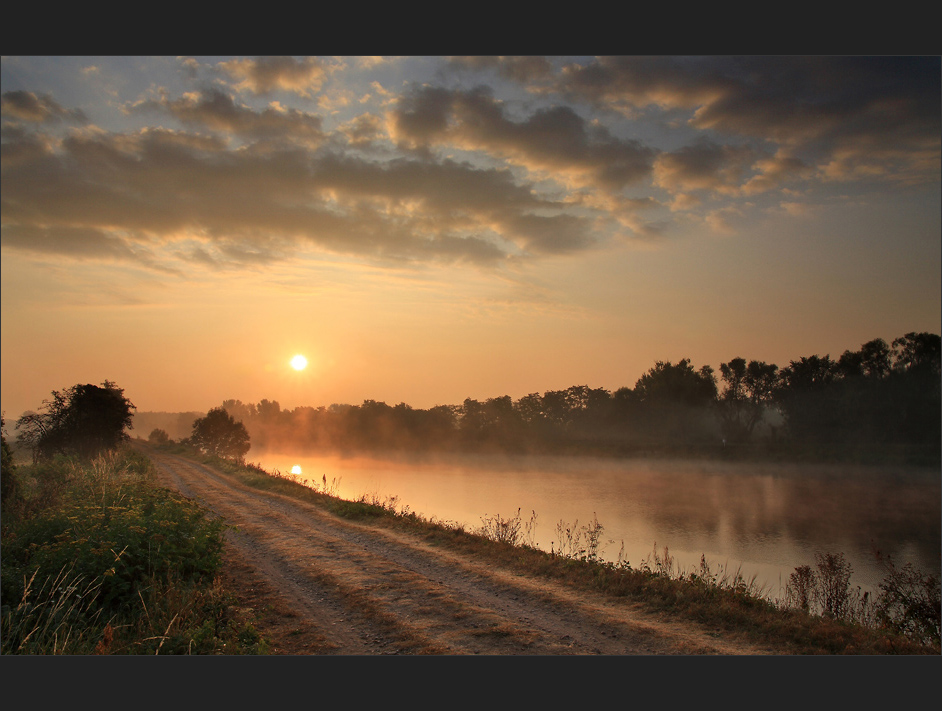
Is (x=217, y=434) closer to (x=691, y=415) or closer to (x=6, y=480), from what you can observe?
(x=6, y=480)

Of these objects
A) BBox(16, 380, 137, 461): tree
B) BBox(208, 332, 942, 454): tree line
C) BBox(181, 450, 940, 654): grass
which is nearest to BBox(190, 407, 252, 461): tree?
BBox(208, 332, 942, 454): tree line

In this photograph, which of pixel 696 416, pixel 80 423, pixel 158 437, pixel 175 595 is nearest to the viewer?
pixel 175 595

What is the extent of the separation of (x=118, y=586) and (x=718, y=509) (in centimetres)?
2411

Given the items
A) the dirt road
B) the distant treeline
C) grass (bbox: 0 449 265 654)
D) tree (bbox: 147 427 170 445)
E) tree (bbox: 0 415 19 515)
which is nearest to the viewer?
grass (bbox: 0 449 265 654)

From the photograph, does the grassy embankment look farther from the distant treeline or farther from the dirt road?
the distant treeline

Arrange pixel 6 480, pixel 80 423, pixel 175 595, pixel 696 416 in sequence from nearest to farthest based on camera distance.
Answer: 1. pixel 175 595
2. pixel 6 480
3. pixel 80 423
4. pixel 696 416

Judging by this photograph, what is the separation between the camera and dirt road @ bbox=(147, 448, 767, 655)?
18.0 ft

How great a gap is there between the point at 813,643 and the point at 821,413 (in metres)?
54.4

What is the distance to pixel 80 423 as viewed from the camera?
17.5 m

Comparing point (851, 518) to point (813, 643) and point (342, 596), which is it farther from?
point (342, 596)

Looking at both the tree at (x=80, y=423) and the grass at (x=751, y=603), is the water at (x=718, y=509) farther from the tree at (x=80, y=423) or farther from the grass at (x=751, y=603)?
the tree at (x=80, y=423)

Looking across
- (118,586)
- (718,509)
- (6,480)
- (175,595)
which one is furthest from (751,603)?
(718,509)

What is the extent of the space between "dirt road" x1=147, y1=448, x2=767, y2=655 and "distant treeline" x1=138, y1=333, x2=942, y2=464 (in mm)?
44064

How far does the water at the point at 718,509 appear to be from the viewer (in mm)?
14773
